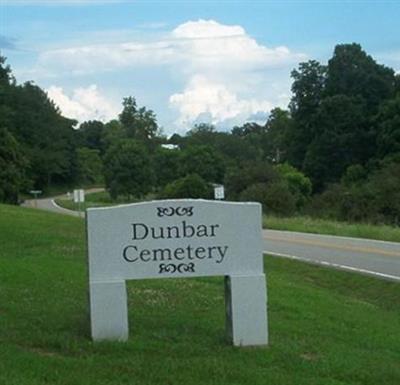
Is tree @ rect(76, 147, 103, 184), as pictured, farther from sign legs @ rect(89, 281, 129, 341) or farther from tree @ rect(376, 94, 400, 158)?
sign legs @ rect(89, 281, 129, 341)

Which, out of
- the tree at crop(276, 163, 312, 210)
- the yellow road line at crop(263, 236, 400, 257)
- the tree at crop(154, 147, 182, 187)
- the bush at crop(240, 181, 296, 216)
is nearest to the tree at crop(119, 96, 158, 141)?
the tree at crop(154, 147, 182, 187)

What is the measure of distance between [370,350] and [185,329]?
1.92 m

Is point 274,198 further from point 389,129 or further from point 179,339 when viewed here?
point 179,339

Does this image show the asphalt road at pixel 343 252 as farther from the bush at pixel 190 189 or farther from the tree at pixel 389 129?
the tree at pixel 389 129

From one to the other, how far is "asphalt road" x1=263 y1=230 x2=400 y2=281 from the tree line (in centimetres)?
2549

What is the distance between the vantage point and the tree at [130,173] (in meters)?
105

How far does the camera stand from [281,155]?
121m

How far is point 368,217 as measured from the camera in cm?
6128

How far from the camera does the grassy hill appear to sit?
23.3 feet

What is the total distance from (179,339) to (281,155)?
371 feet

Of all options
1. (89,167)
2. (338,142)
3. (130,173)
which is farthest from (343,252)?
(89,167)

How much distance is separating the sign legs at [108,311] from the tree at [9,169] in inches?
2868

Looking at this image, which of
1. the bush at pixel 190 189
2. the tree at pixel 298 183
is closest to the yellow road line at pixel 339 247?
the bush at pixel 190 189

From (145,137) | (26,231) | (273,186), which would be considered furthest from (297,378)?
(145,137)
